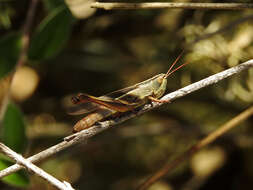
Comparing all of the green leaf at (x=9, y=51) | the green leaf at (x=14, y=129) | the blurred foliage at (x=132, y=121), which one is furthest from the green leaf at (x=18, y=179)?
the blurred foliage at (x=132, y=121)

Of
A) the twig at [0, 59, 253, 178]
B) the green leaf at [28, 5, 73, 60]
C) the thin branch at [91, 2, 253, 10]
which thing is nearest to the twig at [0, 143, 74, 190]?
the twig at [0, 59, 253, 178]

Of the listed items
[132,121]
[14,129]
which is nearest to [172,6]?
[14,129]

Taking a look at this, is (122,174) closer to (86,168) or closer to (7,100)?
(86,168)

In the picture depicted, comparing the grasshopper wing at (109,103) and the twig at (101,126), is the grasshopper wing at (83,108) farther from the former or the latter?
the twig at (101,126)

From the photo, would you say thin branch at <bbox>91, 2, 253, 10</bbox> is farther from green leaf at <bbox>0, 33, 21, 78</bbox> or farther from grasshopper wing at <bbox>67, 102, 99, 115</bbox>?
green leaf at <bbox>0, 33, 21, 78</bbox>

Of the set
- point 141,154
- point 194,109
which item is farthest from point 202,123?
point 141,154

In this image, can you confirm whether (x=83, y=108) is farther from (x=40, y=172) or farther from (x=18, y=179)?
(x=40, y=172)
